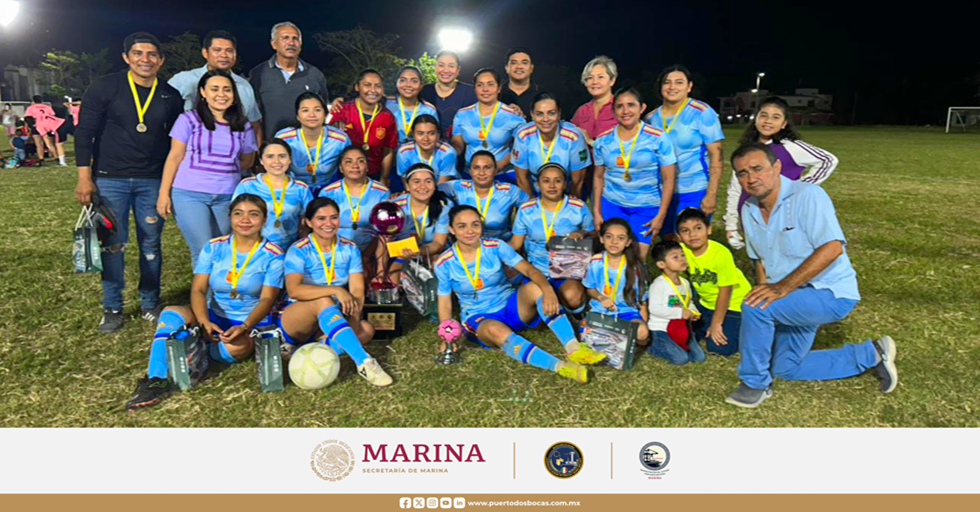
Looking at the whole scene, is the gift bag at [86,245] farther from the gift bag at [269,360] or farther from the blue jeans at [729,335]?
the blue jeans at [729,335]

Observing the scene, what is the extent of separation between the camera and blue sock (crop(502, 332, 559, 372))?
4092 mm

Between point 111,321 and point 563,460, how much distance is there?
3718 millimetres

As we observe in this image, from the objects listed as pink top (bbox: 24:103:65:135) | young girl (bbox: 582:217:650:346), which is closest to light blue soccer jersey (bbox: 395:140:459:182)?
young girl (bbox: 582:217:650:346)

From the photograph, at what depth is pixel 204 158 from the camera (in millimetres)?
4504

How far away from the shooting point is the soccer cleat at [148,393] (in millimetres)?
3577

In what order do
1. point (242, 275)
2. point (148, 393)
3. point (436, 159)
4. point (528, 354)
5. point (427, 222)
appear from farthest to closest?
point (436, 159) → point (427, 222) → point (528, 354) → point (242, 275) → point (148, 393)

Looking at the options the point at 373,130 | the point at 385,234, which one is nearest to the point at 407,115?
the point at 373,130

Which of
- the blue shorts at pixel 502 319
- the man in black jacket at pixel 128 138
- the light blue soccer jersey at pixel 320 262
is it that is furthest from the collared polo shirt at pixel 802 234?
the man in black jacket at pixel 128 138

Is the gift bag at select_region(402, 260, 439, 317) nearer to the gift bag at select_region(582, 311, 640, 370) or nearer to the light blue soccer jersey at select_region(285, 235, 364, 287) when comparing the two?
the light blue soccer jersey at select_region(285, 235, 364, 287)

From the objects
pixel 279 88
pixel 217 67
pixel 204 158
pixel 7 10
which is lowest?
pixel 204 158

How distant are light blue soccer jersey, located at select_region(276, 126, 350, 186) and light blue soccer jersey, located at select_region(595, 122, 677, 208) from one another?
2.14 m

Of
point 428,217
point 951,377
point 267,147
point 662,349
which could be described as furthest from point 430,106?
point 951,377

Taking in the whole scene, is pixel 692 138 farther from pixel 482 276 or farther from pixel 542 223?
pixel 482 276

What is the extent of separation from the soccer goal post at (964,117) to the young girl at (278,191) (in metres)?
54.5
